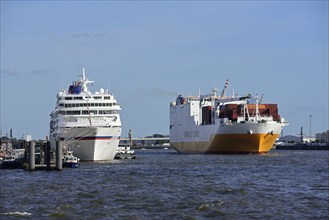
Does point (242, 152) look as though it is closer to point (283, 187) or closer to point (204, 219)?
point (283, 187)

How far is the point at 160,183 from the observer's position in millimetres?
45969

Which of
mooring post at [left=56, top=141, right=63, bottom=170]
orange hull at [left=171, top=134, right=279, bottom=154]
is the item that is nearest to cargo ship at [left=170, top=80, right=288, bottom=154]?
orange hull at [left=171, top=134, right=279, bottom=154]

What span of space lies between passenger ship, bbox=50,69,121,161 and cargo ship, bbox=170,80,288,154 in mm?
31262

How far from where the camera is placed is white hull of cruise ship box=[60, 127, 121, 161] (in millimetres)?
71750

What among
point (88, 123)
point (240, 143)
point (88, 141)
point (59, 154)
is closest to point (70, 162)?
point (59, 154)

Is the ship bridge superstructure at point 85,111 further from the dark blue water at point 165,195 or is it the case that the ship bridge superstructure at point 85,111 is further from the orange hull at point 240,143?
the orange hull at point 240,143

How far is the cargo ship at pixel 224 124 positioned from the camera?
Answer: 104250 mm

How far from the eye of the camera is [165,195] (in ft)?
125

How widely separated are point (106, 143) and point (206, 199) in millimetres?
37865

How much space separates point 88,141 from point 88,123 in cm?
249

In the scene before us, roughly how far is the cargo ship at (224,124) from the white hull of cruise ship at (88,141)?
115 feet

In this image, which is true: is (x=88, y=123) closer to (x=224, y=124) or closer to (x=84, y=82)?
(x=84, y=82)

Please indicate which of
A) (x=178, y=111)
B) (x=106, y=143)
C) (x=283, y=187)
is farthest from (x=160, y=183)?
(x=178, y=111)

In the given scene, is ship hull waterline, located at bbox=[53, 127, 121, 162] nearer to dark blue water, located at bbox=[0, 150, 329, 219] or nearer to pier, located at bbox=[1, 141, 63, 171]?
pier, located at bbox=[1, 141, 63, 171]
